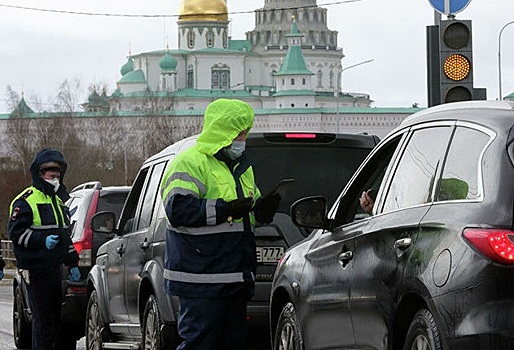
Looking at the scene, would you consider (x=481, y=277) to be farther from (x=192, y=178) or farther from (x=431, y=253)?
(x=192, y=178)

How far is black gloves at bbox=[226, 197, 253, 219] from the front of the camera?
887cm

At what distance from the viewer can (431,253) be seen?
689cm

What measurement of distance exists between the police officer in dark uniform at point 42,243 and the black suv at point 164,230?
1.33 ft

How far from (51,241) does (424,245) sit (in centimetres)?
595

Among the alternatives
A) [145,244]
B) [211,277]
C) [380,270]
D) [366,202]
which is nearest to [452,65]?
[145,244]

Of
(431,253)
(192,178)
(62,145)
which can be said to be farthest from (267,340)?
(62,145)

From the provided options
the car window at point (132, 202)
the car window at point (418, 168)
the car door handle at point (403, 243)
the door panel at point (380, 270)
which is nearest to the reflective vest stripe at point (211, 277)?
the door panel at point (380, 270)

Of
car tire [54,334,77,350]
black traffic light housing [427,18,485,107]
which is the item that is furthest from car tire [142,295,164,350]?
black traffic light housing [427,18,485,107]

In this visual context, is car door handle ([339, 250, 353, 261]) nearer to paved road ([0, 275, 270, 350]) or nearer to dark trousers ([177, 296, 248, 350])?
dark trousers ([177, 296, 248, 350])

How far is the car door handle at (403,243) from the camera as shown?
7.17 m

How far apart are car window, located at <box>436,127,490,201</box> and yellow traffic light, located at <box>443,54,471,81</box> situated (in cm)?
799

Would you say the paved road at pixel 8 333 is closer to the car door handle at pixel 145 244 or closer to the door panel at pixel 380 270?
the car door handle at pixel 145 244

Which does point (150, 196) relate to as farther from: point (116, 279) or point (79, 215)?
point (79, 215)

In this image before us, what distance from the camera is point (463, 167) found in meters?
7.05
